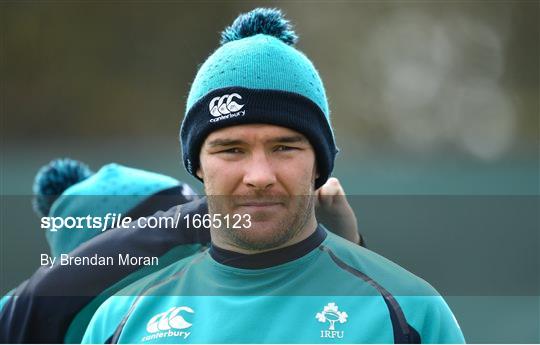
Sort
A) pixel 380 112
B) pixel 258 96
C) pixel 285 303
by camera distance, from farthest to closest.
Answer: pixel 380 112 → pixel 258 96 → pixel 285 303

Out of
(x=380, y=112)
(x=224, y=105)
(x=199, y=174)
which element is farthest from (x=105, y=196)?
(x=380, y=112)

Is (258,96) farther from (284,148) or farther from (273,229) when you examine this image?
(273,229)

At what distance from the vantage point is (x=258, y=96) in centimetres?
165

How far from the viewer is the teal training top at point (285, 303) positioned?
4.87ft

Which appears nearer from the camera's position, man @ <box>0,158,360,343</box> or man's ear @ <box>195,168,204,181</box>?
man's ear @ <box>195,168,204,181</box>

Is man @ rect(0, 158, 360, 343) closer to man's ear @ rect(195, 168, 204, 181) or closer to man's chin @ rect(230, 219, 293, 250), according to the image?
man's ear @ rect(195, 168, 204, 181)

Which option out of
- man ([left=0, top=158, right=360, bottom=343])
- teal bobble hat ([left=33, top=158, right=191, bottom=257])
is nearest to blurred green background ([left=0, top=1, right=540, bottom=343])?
teal bobble hat ([left=33, top=158, right=191, bottom=257])

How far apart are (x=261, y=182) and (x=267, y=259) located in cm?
16

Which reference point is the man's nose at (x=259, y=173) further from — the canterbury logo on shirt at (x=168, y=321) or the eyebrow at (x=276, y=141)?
the canterbury logo on shirt at (x=168, y=321)

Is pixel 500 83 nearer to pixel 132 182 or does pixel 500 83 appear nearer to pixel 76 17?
pixel 76 17

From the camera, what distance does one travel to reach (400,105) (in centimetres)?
739

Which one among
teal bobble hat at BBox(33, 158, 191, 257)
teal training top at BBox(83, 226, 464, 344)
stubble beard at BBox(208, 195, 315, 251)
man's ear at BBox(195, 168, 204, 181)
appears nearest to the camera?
teal training top at BBox(83, 226, 464, 344)

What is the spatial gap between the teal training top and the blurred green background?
3059 millimetres

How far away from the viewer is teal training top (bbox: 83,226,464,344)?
1.49 m
